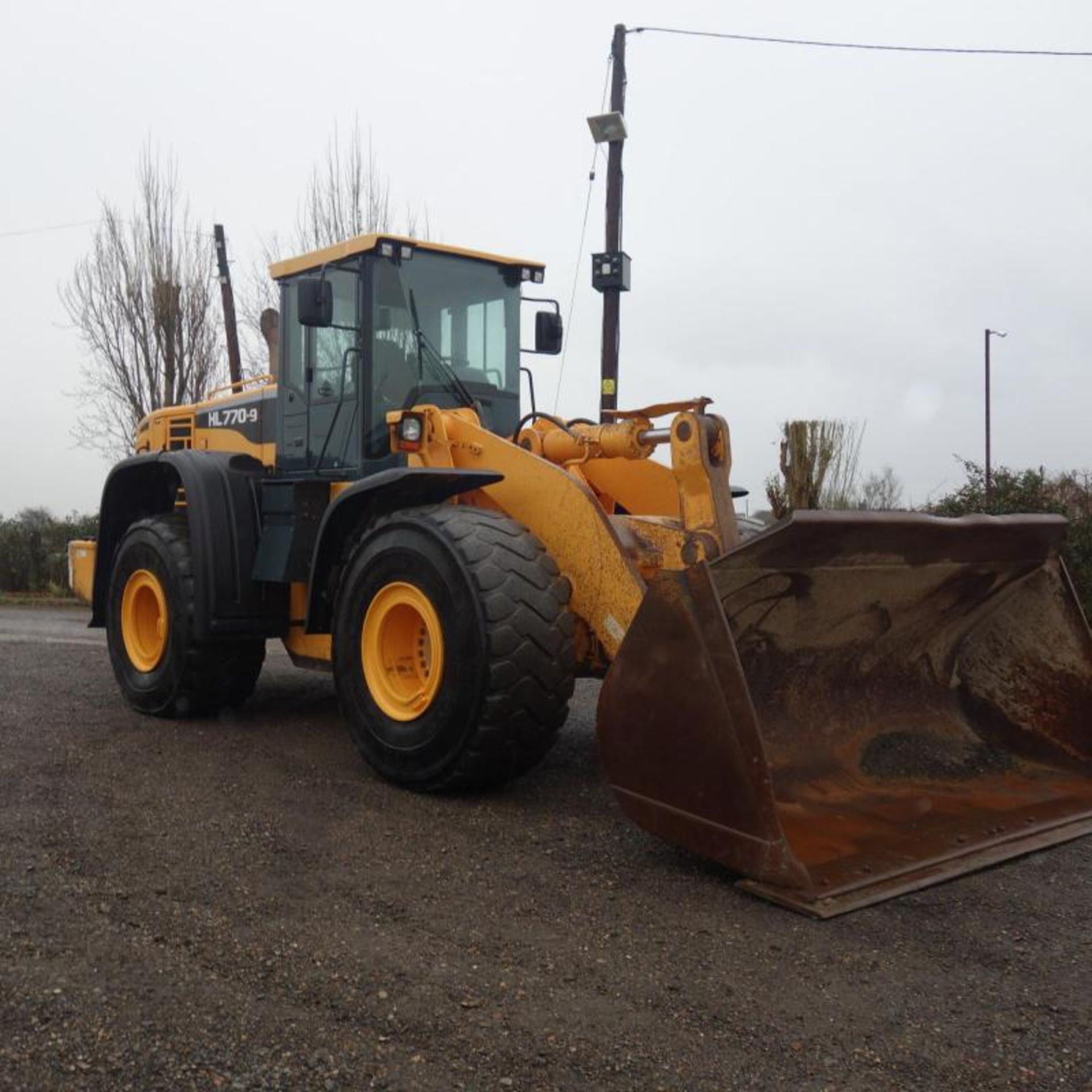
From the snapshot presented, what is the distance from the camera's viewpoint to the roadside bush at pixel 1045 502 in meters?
10.0

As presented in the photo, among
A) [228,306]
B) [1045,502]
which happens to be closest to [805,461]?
[1045,502]

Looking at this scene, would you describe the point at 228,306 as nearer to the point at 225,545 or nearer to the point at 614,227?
the point at 614,227

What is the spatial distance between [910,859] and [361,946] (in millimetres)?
1807

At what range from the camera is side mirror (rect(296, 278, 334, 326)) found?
18.7 ft

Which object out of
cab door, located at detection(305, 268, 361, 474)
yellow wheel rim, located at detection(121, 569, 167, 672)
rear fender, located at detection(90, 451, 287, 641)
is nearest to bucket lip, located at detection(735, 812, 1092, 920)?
cab door, located at detection(305, 268, 361, 474)

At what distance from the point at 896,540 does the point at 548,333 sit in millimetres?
2937

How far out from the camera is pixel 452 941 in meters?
3.30

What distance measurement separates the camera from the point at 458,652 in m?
4.56

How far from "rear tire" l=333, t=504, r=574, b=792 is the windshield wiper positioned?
1227mm

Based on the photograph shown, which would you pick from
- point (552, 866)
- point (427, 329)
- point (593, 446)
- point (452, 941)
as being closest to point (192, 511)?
point (427, 329)

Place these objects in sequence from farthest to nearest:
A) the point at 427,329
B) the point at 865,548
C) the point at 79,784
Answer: the point at 427,329 < the point at 79,784 < the point at 865,548

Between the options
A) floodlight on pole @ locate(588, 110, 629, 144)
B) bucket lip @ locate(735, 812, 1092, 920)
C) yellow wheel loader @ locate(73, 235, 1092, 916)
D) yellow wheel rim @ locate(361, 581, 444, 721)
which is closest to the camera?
bucket lip @ locate(735, 812, 1092, 920)

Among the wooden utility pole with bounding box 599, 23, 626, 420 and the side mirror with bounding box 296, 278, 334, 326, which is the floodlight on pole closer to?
the wooden utility pole with bounding box 599, 23, 626, 420

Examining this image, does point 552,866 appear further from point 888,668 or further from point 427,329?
point 427,329
